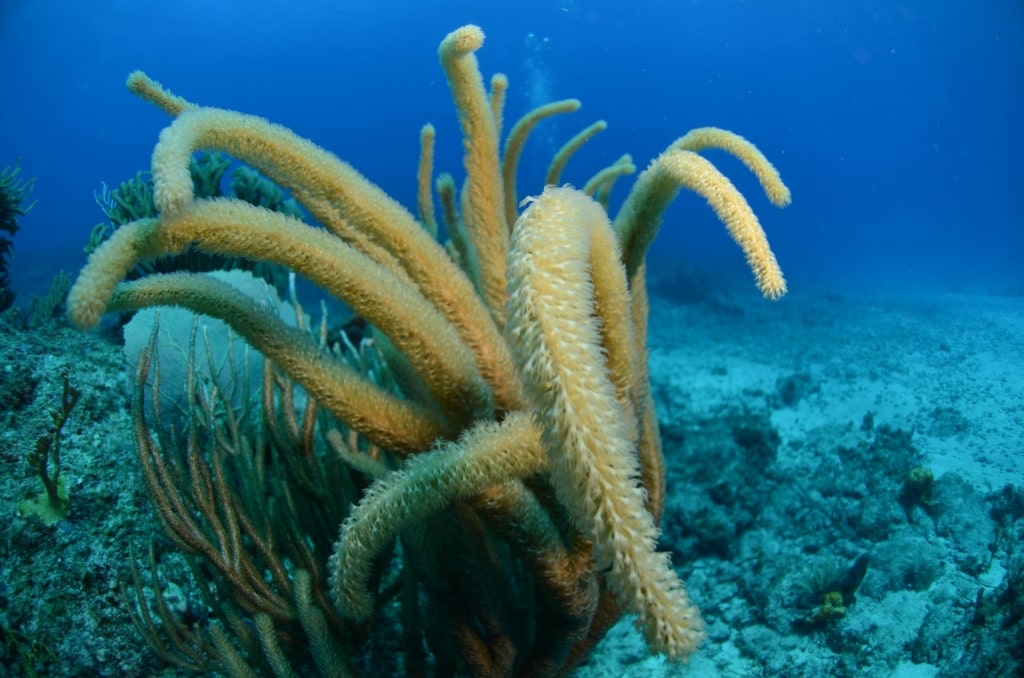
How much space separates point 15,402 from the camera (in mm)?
3062

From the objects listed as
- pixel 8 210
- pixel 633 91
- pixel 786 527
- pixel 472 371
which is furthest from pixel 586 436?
pixel 633 91

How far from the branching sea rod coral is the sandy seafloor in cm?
79

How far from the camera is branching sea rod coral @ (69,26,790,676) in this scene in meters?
0.99

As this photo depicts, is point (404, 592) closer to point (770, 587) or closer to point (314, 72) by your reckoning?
point (770, 587)

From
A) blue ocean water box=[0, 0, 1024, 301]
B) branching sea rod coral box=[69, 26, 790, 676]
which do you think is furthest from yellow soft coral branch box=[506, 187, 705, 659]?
blue ocean water box=[0, 0, 1024, 301]

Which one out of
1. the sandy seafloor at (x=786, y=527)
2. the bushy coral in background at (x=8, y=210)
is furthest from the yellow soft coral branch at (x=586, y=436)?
the bushy coral in background at (x=8, y=210)

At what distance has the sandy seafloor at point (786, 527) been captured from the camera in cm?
269

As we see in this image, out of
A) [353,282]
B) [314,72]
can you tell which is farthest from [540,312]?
[314,72]

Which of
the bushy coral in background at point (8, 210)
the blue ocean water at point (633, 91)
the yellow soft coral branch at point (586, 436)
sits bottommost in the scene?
the yellow soft coral branch at point (586, 436)

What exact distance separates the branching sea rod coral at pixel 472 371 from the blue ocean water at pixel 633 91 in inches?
2036

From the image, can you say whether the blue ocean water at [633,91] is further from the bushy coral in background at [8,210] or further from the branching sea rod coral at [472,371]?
the branching sea rod coral at [472,371]

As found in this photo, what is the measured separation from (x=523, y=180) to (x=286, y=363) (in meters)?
60.5

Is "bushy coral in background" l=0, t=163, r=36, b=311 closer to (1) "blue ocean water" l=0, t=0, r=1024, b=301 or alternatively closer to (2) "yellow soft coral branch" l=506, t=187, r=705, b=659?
(2) "yellow soft coral branch" l=506, t=187, r=705, b=659

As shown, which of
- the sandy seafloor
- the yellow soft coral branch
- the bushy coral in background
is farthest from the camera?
the bushy coral in background
